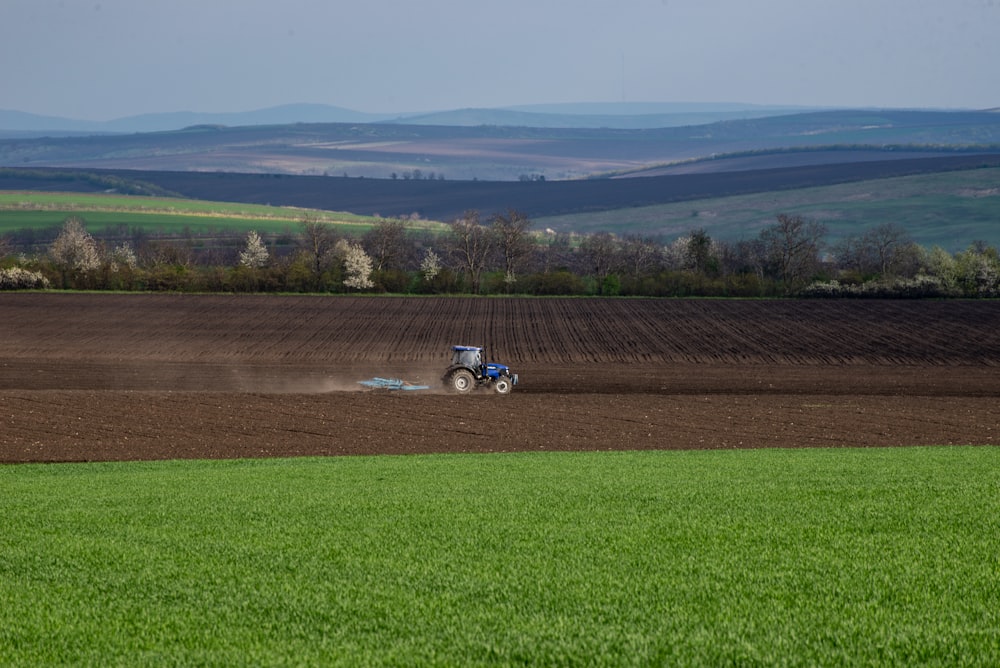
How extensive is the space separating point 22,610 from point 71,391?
2635cm

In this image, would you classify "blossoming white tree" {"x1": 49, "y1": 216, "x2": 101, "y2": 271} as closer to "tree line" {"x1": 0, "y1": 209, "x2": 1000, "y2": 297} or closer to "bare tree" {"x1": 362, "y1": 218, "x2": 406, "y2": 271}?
"tree line" {"x1": 0, "y1": 209, "x2": 1000, "y2": 297}

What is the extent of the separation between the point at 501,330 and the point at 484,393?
1726 cm

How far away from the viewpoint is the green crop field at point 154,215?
413 feet

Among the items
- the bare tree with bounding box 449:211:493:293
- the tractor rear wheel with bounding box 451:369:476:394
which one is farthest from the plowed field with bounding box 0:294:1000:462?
the bare tree with bounding box 449:211:493:293

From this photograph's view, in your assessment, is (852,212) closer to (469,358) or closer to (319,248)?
(319,248)

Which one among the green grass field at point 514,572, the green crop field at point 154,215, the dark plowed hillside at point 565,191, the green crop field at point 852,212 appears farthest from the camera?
the dark plowed hillside at point 565,191

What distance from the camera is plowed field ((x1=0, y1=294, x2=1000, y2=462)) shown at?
27328 mm

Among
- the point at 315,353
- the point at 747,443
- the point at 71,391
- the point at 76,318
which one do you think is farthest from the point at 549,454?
the point at 76,318

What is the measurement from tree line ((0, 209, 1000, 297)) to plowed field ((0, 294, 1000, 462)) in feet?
13.6

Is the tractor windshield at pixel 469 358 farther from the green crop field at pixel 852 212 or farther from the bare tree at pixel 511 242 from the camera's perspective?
the green crop field at pixel 852 212

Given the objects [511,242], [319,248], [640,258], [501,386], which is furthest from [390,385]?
[640,258]

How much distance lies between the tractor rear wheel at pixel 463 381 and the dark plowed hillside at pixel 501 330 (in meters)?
8.63

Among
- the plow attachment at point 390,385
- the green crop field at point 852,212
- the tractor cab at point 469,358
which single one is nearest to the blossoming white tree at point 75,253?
the plow attachment at point 390,385

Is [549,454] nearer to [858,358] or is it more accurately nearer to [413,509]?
[413,509]
